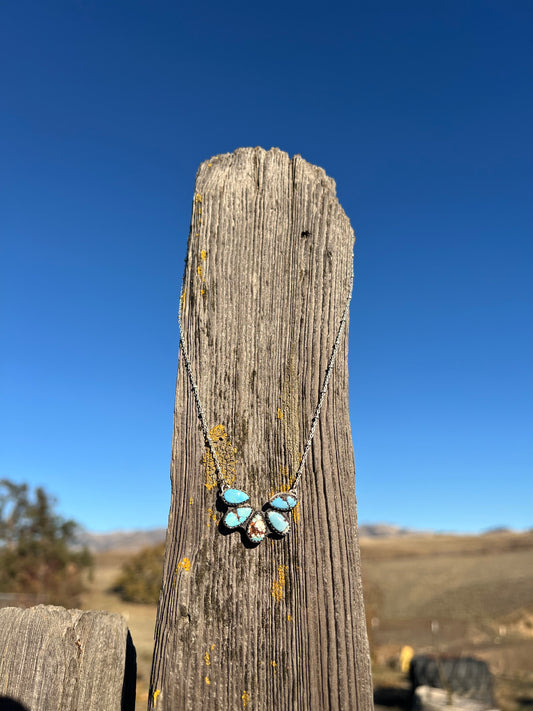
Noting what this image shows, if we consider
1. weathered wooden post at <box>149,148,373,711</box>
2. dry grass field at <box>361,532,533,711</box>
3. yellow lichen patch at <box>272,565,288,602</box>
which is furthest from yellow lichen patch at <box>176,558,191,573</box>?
dry grass field at <box>361,532,533,711</box>

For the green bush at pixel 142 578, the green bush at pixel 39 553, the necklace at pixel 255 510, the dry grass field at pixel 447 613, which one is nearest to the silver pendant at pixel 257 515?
the necklace at pixel 255 510

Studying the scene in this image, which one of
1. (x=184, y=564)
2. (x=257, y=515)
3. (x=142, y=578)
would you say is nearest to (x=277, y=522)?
(x=257, y=515)

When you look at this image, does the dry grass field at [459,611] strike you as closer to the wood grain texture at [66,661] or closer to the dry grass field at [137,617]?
the dry grass field at [137,617]

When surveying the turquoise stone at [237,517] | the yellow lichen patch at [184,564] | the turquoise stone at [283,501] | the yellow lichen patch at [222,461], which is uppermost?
the yellow lichen patch at [222,461]

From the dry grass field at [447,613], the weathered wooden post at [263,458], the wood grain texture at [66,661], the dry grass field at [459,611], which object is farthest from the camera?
the dry grass field at [459,611]

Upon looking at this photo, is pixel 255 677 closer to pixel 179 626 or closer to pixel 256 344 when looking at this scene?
pixel 179 626

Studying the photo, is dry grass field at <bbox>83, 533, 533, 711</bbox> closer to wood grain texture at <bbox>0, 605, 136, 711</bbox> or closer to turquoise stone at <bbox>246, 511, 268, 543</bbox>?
wood grain texture at <bbox>0, 605, 136, 711</bbox>
